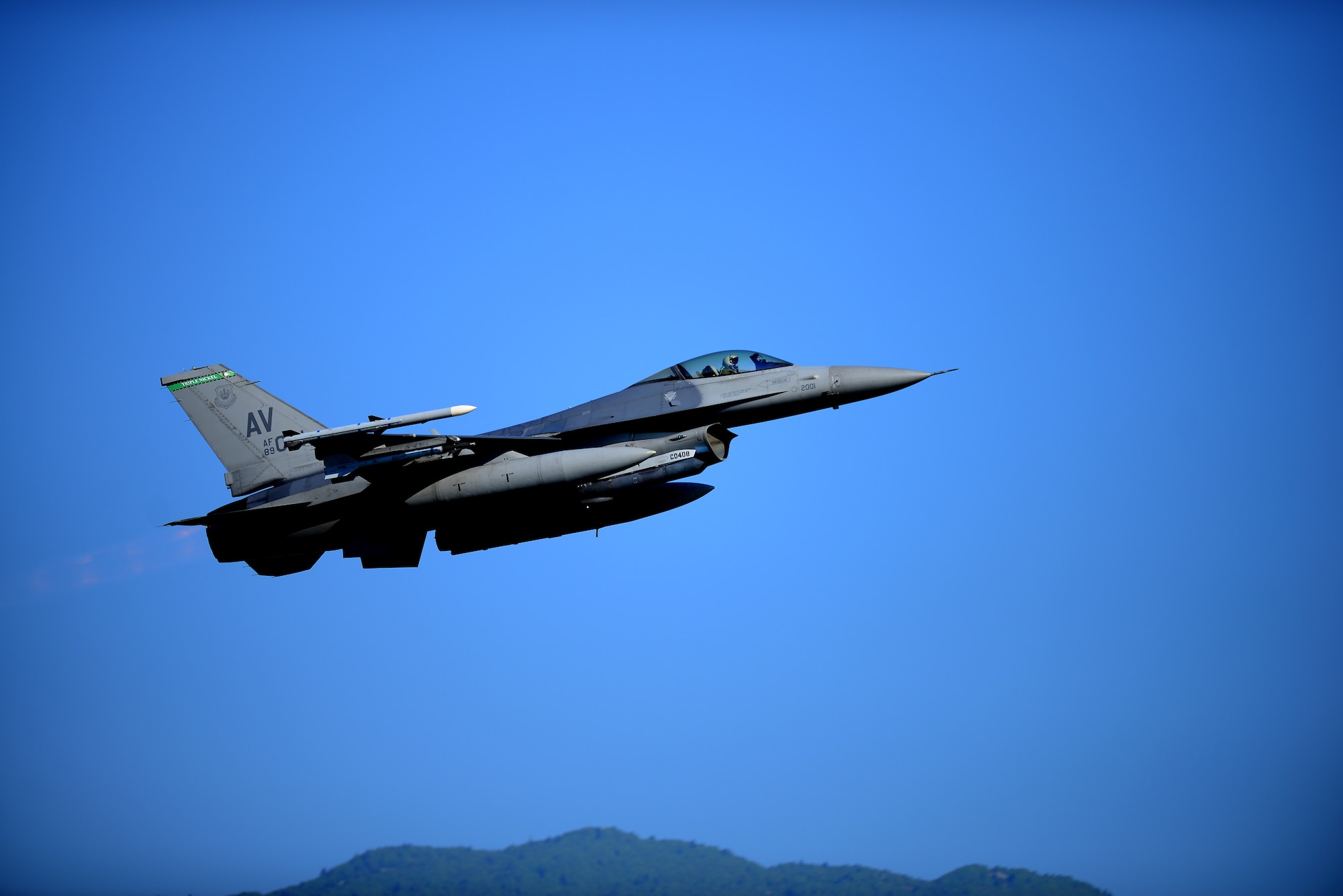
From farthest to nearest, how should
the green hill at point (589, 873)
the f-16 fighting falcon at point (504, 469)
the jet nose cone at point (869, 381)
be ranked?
the green hill at point (589, 873) → the jet nose cone at point (869, 381) → the f-16 fighting falcon at point (504, 469)

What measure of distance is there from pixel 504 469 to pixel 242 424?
22.5ft

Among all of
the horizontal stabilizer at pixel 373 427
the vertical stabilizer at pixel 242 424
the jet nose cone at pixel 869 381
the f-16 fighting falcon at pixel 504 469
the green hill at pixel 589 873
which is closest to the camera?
the horizontal stabilizer at pixel 373 427

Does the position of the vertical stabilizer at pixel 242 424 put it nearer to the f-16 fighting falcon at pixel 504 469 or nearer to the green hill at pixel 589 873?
the f-16 fighting falcon at pixel 504 469

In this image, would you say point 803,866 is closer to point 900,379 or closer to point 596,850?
point 596,850

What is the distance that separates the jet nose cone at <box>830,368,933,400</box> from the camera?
859 inches

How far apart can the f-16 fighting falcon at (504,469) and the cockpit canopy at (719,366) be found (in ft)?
0.09

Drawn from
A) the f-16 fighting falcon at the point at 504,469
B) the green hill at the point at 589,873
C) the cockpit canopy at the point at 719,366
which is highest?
the cockpit canopy at the point at 719,366

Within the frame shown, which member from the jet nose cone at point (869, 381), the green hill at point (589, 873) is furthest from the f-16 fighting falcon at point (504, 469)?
the green hill at point (589, 873)

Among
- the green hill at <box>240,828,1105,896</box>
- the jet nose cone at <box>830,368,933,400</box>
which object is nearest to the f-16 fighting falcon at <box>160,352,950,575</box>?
the jet nose cone at <box>830,368,933,400</box>

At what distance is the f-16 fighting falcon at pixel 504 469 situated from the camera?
67.9 ft

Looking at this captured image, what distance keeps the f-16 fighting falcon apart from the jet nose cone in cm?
2

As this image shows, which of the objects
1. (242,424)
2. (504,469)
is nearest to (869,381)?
(504,469)

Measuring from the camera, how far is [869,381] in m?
22.0

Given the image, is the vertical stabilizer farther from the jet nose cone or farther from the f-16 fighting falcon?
the jet nose cone
